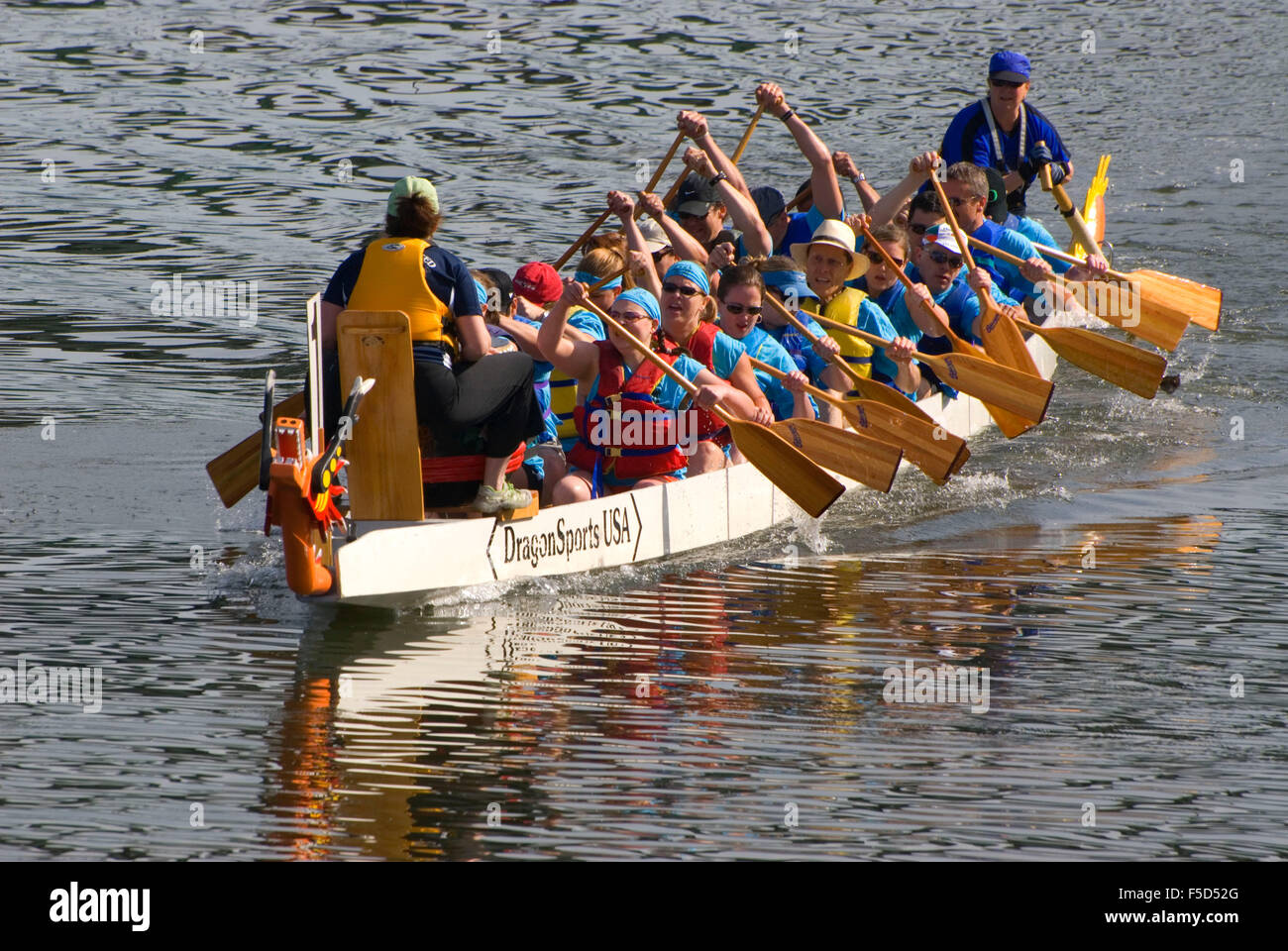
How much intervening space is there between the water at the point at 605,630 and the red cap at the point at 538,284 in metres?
1.96

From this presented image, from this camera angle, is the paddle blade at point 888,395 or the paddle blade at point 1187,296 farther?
the paddle blade at point 1187,296

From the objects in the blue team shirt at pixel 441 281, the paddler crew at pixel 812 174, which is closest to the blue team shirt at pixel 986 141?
the paddler crew at pixel 812 174

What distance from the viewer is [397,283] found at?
25.8ft

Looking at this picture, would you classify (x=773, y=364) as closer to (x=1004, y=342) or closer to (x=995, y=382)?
(x=995, y=382)

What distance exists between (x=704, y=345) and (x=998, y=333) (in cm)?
286

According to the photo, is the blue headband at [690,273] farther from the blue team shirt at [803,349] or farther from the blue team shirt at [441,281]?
the blue team shirt at [441,281]

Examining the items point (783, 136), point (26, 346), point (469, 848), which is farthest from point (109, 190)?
point (469, 848)

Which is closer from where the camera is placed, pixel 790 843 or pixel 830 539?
pixel 790 843

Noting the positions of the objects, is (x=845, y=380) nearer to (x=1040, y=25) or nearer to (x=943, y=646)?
Answer: (x=943, y=646)

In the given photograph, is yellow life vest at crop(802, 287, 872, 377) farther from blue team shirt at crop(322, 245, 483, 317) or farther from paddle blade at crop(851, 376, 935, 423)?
blue team shirt at crop(322, 245, 483, 317)

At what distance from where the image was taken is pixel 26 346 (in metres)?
14.8

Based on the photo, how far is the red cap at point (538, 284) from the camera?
35.2ft

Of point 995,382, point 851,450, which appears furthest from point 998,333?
point 851,450

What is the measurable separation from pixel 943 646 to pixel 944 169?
5.57 metres
